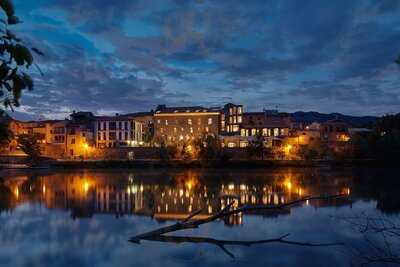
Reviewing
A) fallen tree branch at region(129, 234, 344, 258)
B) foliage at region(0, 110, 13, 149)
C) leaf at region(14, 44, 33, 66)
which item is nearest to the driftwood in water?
fallen tree branch at region(129, 234, 344, 258)

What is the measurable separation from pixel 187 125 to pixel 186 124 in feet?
1.00

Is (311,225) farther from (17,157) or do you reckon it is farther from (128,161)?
(17,157)

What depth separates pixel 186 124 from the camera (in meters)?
91.2

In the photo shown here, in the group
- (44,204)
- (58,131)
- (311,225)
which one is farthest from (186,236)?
(58,131)

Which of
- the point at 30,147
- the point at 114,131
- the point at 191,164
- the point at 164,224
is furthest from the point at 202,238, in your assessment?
the point at 114,131

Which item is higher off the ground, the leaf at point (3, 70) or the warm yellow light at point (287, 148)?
the leaf at point (3, 70)

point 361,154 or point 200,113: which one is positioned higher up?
point 200,113

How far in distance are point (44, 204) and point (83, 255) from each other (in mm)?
13467

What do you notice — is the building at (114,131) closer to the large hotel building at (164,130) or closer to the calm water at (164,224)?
the large hotel building at (164,130)

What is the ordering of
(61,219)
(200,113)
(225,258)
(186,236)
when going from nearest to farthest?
(225,258)
(186,236)
(61,219)
(200,113)

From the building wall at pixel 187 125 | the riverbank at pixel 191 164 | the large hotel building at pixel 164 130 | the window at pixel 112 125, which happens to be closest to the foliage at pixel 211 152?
the riverbank at pixel 191 164

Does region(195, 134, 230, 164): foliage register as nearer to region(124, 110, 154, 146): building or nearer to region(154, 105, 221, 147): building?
region(154, 105, 221, 147): building

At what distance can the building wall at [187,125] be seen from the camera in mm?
90625

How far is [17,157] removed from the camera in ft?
249
